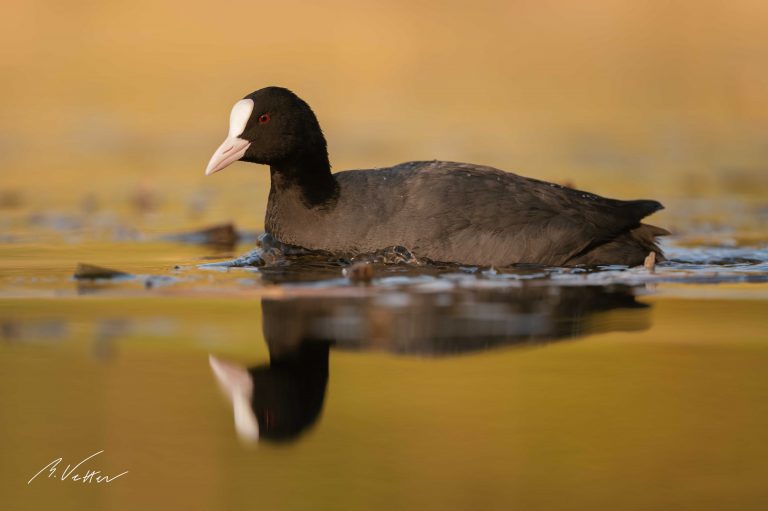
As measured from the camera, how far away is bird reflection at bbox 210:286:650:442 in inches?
168

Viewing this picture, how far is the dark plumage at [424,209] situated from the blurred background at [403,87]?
5715 millimetres

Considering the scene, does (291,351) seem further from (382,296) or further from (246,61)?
(246,61)

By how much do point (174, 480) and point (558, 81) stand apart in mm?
14709

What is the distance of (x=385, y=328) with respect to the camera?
17.7 feet

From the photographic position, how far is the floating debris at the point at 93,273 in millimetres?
6809

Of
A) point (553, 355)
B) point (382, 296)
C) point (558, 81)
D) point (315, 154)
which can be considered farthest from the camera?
point (558, 81)

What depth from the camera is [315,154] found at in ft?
26.1

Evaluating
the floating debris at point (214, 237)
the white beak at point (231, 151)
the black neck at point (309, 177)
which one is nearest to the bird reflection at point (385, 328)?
the black neck at point (309, 177)

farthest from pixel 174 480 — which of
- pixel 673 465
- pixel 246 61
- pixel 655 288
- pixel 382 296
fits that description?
pixel 246 61

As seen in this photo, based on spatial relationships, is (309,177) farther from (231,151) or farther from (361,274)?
(361,274)

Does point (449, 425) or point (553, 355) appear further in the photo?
point (553, 355)

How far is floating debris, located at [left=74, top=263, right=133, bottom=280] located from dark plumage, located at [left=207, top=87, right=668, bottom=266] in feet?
3.35
